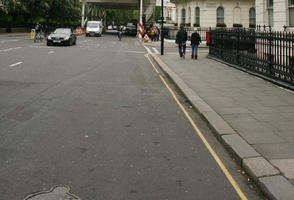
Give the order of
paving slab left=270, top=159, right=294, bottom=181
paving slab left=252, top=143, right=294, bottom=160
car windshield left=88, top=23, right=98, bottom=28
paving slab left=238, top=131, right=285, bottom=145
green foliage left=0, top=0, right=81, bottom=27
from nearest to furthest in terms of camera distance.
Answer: paving slab left=270, top=159, right=294, bottom=181, paving slab left=252, top=143, right=294, bottom=160, paving slab left=238, top=131, right=285, bottom=145, green foliage left=0, top=0, right=81, bottom=27, car windshield left=88, top=23, right=98, bottom=28

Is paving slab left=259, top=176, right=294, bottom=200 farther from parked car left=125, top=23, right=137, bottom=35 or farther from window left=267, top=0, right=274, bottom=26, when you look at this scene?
parked car left=125, top=23, right=137, bottom=35

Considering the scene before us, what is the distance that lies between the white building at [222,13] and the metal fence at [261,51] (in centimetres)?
2317

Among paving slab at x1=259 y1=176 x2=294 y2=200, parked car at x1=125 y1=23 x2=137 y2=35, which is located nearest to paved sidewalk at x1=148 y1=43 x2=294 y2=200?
paving slab at x1=259 y1=176 x2=294 y2=200

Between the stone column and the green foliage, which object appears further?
the green foliage

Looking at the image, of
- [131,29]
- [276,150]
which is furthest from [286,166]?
[131,29]

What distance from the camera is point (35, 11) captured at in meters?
62.9

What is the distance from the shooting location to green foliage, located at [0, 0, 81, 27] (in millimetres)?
54566

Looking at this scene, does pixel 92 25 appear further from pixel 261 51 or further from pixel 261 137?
pixel 261 137

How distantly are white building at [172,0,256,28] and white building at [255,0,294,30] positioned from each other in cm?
2364

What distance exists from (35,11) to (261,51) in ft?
180

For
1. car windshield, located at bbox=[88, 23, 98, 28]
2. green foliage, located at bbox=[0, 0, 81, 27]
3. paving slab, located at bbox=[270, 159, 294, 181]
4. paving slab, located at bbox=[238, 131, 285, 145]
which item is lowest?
paving slab, located at bbox=[270, 159, 294, 181]

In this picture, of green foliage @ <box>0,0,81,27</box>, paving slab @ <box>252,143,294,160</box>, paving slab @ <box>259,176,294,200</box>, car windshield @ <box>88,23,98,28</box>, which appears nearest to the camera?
paving slab @ <box>259,176,294,200</box>

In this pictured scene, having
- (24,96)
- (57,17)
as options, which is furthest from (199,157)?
(57,17)

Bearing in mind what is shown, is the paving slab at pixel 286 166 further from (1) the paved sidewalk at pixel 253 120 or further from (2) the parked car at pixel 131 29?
(2) the parked car at pixel 131 29
